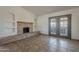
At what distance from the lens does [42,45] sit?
8.45 ft

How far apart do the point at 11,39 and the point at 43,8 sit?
1327 mm

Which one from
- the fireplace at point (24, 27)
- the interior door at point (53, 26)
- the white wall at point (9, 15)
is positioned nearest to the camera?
the white wall at point (9, 15)

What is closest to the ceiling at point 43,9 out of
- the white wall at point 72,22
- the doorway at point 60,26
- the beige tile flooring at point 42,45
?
the white wall at point 72,22

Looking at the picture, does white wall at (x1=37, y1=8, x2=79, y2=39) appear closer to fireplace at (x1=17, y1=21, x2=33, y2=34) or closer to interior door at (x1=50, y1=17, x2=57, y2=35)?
interior door at (x1=50, y1=17, x2=57, y2=35)

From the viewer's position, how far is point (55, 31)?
106 inches

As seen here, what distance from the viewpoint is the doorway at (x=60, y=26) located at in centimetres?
265

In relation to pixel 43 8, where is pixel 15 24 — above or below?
below

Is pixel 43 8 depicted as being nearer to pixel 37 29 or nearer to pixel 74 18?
pixel 37 29

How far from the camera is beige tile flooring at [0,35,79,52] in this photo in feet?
7.77

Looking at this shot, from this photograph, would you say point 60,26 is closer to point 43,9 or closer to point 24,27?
point 43,9

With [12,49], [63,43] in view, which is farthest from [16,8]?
[63,43]

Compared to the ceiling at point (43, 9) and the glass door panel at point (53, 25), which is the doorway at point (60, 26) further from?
the ceiling at point (43, 9)

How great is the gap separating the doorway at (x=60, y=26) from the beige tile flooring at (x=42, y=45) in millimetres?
176
